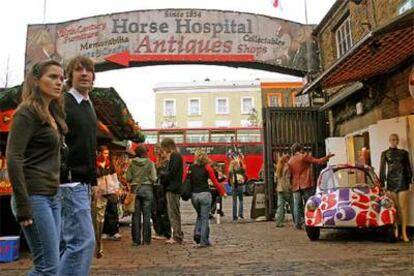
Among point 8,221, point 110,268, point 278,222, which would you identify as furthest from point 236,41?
point 110,268

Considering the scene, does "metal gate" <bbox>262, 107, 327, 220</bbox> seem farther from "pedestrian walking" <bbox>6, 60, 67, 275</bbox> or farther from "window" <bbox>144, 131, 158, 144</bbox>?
"window" <bbox>144, 131, 158, 144</bbox>

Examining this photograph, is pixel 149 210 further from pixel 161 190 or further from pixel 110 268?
pixel 110 268

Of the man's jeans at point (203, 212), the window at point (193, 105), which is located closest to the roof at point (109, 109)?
the man's jeans at point (203, 212)

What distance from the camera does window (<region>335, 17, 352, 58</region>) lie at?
14771 mm

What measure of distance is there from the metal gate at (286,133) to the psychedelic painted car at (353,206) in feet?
15.9

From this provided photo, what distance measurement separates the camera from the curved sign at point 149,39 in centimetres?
1581

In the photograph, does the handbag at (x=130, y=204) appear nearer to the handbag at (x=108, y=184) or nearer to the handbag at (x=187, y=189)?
the handbag at (x=108, y=184)

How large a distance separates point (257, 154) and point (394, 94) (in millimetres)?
22078

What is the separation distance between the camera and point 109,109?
34.8 ft

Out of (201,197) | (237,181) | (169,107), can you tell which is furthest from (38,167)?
(169,107)

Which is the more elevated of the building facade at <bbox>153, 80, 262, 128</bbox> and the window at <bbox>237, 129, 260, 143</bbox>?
the building facade at <bbox>153, 80, 262, 128</bbox>

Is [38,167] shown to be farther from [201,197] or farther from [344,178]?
[344,178]

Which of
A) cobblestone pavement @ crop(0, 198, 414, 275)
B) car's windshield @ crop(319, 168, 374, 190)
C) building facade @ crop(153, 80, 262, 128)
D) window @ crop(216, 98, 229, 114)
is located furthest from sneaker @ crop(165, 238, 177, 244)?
window @ crop(216, 98, 229, 114)

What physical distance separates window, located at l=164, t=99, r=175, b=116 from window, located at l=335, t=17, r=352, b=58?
3547 cm
